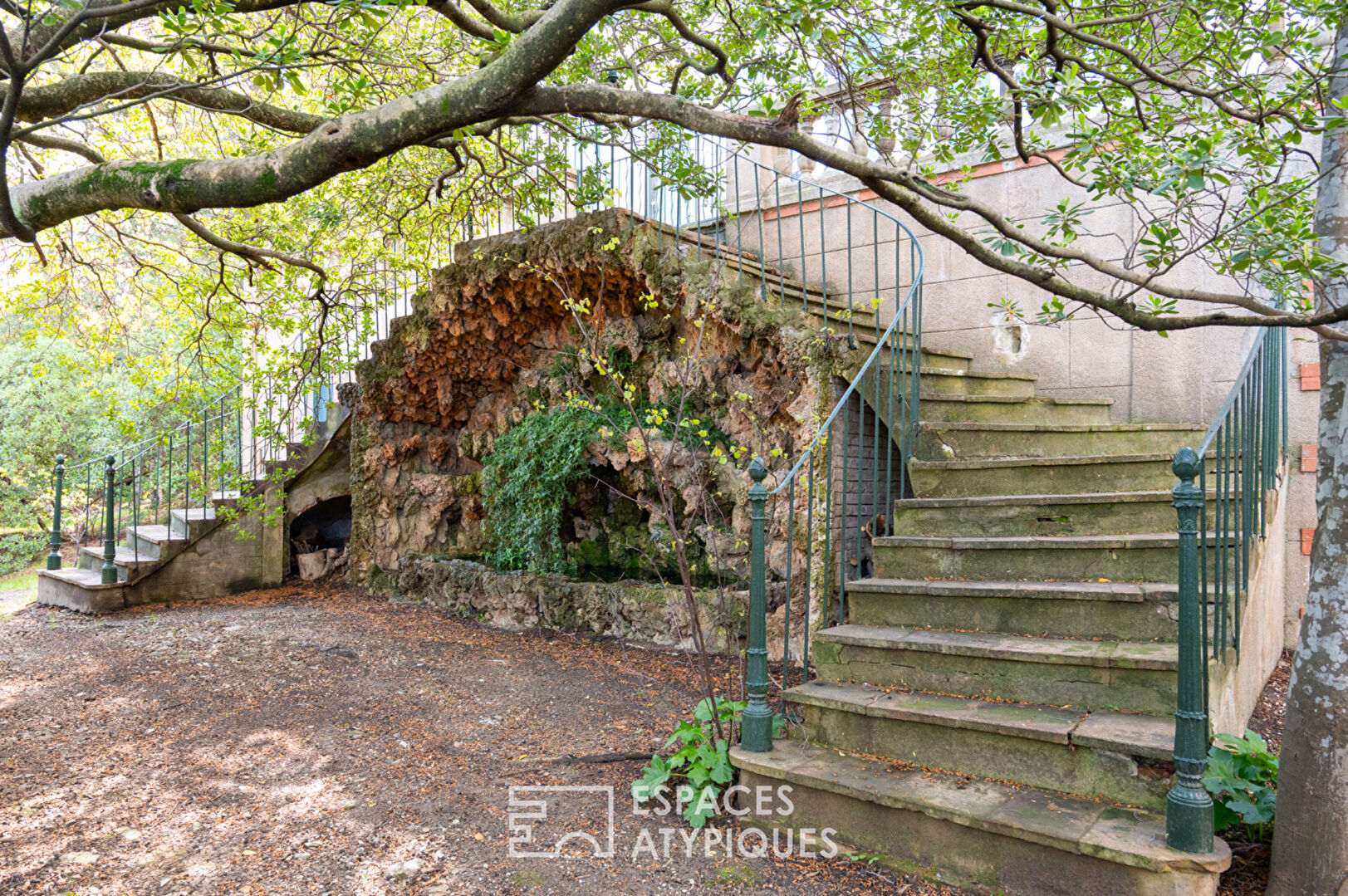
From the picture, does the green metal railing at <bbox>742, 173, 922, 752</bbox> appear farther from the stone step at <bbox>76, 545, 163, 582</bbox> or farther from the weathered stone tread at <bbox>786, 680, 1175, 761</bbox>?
the stone step at <bbox>76, 545, 163, 582</bbox>

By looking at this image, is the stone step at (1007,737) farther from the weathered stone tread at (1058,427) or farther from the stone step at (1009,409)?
the stone step at (1009,409)

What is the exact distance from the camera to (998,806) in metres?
2.59

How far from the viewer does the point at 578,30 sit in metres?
3.03

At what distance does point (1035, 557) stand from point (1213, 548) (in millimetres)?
670

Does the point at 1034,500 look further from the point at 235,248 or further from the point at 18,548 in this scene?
the point at 18,548

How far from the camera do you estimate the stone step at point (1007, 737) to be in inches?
99.9

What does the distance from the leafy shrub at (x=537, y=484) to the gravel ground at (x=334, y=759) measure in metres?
0.71

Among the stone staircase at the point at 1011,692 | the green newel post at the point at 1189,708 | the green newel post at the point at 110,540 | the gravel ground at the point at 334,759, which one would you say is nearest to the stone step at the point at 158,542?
the green newel post at the point at 110,540

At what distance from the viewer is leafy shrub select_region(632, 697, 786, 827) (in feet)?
10.3

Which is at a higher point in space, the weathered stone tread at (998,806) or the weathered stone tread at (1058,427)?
the weathered stone tread at (1058,427)

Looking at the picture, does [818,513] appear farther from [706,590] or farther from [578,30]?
[578,30]

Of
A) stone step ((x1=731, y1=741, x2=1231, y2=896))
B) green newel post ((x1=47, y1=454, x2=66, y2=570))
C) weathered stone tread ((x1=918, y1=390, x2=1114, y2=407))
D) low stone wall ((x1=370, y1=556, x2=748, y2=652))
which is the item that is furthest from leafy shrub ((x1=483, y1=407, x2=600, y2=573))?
green newel post ((x1=47, y1=454, x2=66, y2=570))

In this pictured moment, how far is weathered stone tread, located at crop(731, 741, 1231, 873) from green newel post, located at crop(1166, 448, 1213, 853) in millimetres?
75

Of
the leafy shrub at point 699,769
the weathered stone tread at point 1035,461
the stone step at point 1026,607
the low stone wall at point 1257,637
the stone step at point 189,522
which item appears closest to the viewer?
the low stone wall at point 1257,637
